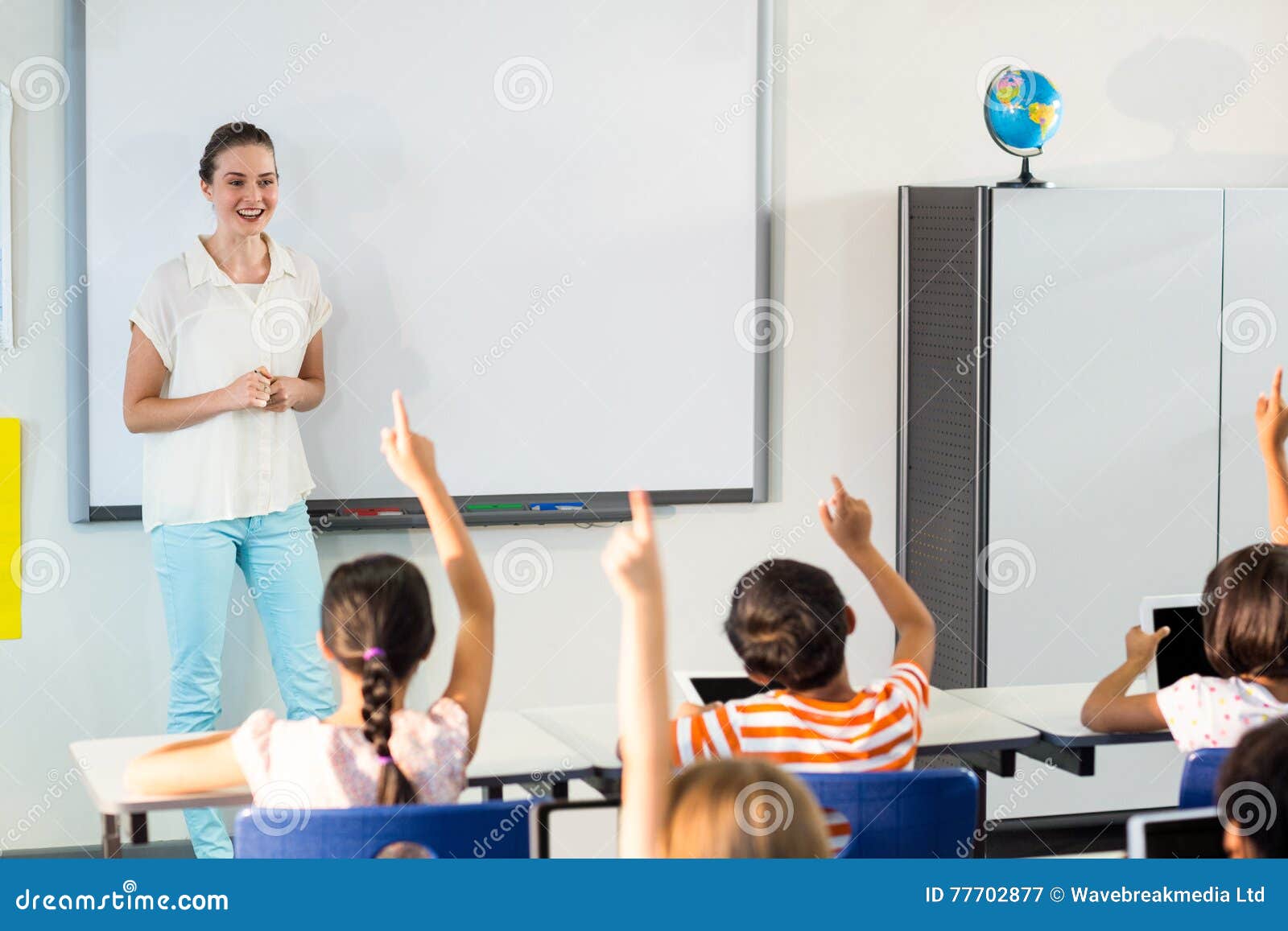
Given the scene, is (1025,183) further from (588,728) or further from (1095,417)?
(588,728)

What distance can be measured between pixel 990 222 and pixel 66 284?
2.23 metres

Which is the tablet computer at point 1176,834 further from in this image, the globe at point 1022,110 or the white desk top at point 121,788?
the globe at point 1022,110

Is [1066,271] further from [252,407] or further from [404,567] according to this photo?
[404,567]

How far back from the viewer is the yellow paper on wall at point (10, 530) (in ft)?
11.7

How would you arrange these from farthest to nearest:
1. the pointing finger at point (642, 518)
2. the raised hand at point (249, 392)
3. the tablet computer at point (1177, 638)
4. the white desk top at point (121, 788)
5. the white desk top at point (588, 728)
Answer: the raised hand at point (249, 392) < the tablet computer at point (1177, 638) < the white desk top at point (588, 728) < the white desk top at point (121, 788) < the pointing finger at point (642, 518)

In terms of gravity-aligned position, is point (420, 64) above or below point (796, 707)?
above

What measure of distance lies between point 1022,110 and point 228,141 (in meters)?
1.96

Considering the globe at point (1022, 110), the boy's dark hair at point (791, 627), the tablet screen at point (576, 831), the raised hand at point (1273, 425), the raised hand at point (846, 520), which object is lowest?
the tablet screen at point (576, 831)

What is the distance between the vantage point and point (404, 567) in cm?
198

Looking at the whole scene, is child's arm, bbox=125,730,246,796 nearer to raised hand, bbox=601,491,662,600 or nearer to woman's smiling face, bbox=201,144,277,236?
raised hand, bbox=601,491,662,600

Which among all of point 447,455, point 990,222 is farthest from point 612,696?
point 990,222

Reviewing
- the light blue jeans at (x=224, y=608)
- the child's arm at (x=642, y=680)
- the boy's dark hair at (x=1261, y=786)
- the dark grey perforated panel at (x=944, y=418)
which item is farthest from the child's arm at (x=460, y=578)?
the dark grey perforated panel at (x=944, y=418)

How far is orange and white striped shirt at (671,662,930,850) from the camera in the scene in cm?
212

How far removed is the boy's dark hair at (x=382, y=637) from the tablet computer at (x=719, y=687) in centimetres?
69
